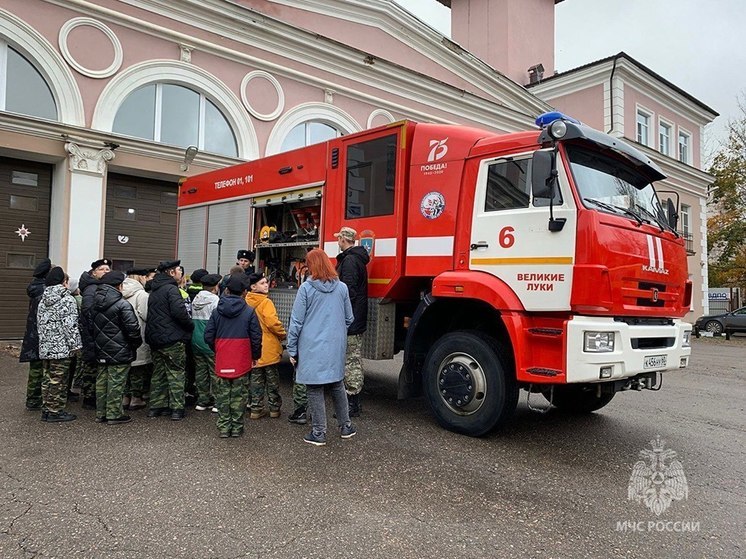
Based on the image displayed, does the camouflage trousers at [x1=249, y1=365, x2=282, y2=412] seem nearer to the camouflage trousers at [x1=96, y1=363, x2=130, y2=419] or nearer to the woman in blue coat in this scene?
the woman in blue coat

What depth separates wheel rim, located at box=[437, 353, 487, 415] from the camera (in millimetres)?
4910

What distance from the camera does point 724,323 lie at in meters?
22.7

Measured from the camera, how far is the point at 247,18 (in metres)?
12.6

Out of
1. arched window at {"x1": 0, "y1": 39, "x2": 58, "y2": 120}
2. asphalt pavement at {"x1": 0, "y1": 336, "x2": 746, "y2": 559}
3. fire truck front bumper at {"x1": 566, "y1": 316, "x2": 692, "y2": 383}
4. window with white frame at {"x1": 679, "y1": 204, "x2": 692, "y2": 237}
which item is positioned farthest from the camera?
window with white frame at {"x1": 679, "y1": 204, "x2": 692, "y2": 237}

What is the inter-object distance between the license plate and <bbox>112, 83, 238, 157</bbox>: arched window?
10761 millimetres

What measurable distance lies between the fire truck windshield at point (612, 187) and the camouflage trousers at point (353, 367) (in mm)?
2638

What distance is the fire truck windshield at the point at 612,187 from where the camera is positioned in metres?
4.62

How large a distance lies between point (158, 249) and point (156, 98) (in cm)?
342

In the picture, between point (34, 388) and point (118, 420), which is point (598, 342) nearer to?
point (118, 420)

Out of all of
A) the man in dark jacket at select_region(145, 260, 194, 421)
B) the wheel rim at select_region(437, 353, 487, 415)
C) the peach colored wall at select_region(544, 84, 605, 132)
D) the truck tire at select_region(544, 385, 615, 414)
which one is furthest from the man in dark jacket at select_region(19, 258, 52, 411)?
the peach colored wall at select_region(544, 84, 605, 132)

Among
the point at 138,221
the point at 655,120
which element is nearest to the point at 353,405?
the point at 138,221

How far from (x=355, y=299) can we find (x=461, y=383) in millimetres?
1387

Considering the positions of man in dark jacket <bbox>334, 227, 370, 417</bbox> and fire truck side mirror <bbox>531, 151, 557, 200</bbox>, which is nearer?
fire truck side mirror <bbox>531, 151, 557, 200</bbox>

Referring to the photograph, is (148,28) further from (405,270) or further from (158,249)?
(405,270)
